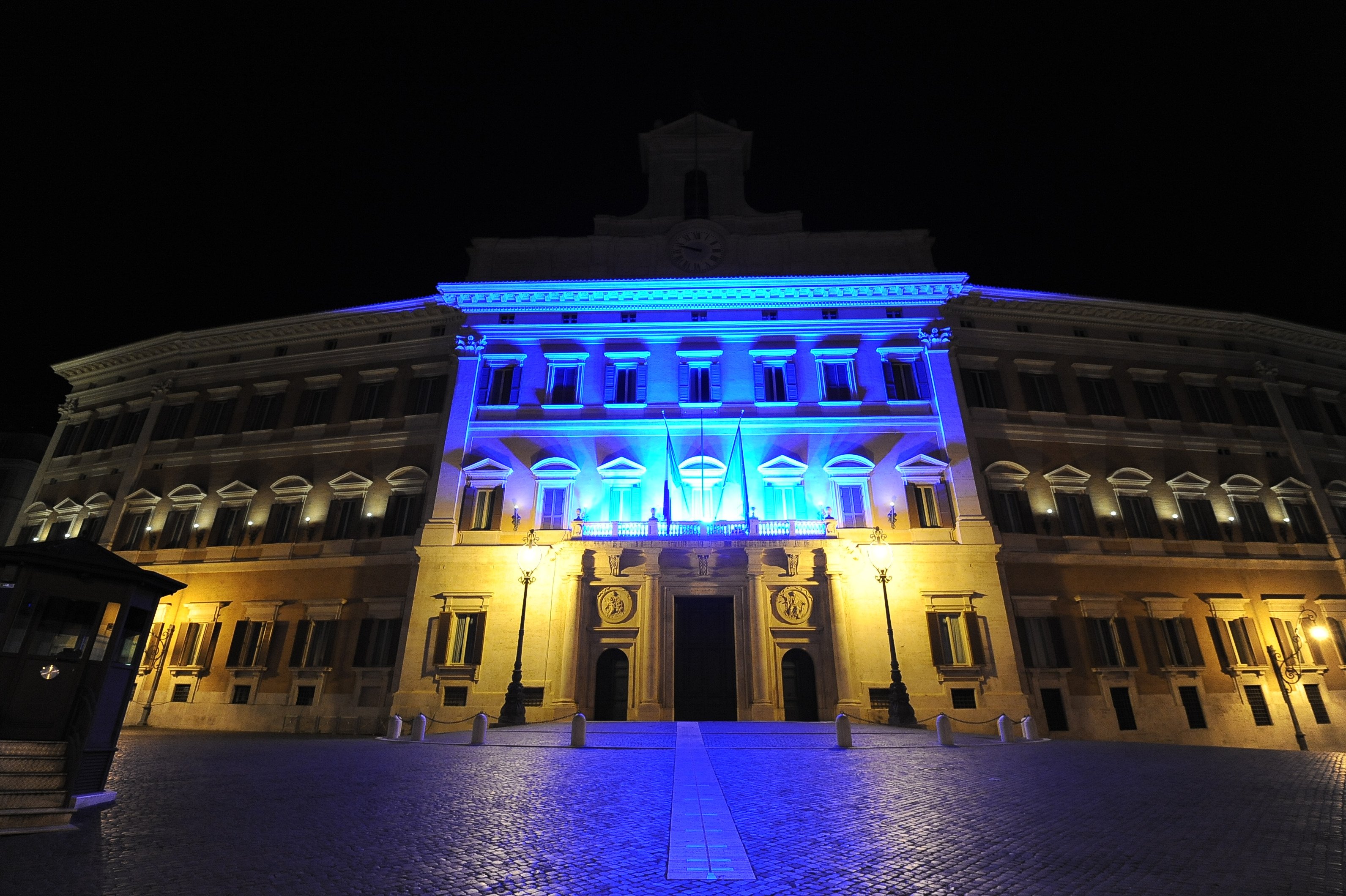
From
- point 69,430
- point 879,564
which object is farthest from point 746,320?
point 69,430

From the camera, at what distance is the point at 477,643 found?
Answer: 2177 centimetres

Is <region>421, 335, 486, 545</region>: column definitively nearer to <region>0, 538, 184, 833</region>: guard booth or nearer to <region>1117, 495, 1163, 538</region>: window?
<region>0, 538, 184, 833</region>: guard booth

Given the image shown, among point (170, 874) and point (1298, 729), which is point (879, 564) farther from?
point (170, 874)

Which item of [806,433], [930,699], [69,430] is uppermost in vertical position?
[69,430]

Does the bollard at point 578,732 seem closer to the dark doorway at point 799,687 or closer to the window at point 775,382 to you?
the dark doorway at point 799,687

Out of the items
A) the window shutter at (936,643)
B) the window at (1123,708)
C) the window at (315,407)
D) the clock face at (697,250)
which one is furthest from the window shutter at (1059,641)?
the window at (315,407)

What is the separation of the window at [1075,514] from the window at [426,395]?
2517 cm

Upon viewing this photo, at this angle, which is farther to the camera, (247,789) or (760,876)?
(247,789)

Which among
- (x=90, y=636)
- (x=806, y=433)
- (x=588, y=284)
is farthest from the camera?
(x=588, y=284)

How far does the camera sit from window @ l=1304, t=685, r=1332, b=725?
841 inches

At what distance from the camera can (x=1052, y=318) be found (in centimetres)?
2738

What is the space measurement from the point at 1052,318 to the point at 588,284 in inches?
805

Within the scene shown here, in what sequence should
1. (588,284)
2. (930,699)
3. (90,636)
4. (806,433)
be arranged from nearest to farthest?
(90,636) < (930,699) < (806,433) < (588,284)

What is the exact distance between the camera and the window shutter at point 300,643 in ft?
75.6
